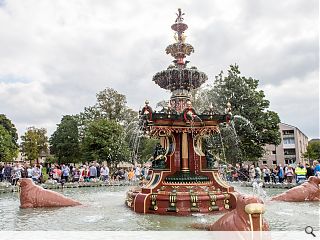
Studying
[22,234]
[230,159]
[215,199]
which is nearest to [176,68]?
[215,199]

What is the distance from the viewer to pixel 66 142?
58719mm

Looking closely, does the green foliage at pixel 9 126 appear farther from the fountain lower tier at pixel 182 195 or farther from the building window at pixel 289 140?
the building window at pixel 289 140

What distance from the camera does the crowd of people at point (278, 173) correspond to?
21969 millimetres

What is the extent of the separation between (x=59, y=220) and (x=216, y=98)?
28572 millimetres

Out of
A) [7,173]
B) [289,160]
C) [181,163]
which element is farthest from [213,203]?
[289,160]

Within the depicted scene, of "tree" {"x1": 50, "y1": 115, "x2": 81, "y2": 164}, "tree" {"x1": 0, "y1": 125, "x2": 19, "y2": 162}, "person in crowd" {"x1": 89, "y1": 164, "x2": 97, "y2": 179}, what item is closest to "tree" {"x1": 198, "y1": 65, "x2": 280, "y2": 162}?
"person in crowd" {"x1": 89, "y1": 164, "x2": 97, "y2": 179}

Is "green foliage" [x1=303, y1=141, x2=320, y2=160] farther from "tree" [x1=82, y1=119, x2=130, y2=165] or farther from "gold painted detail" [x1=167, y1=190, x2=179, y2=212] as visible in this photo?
"gold painted detail" [x1=167, y1=190, x2=179, y2=212]

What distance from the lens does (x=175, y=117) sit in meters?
12.2

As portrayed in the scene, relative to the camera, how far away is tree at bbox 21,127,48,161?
69.6 meters

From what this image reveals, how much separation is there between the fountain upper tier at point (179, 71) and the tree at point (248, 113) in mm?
19707

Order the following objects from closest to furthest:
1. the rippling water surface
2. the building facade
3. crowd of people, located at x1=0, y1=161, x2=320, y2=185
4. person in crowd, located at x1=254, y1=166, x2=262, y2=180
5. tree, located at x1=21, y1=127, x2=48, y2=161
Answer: the rippling water surface → crowd of people, located at x1=0, y1=161, x2=320, y2=185 → person in crowd, located at x1=254, y1=166, x2=262, y2=180 → tree, located at x1=21, y1=127, x2=48, y2=161 → the building facade

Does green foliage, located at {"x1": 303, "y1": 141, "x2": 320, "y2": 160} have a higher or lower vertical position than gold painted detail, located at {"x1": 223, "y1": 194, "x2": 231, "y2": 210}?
higher

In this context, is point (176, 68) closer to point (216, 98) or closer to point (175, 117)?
point (175, 117)

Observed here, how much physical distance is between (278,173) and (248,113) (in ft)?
34.7
